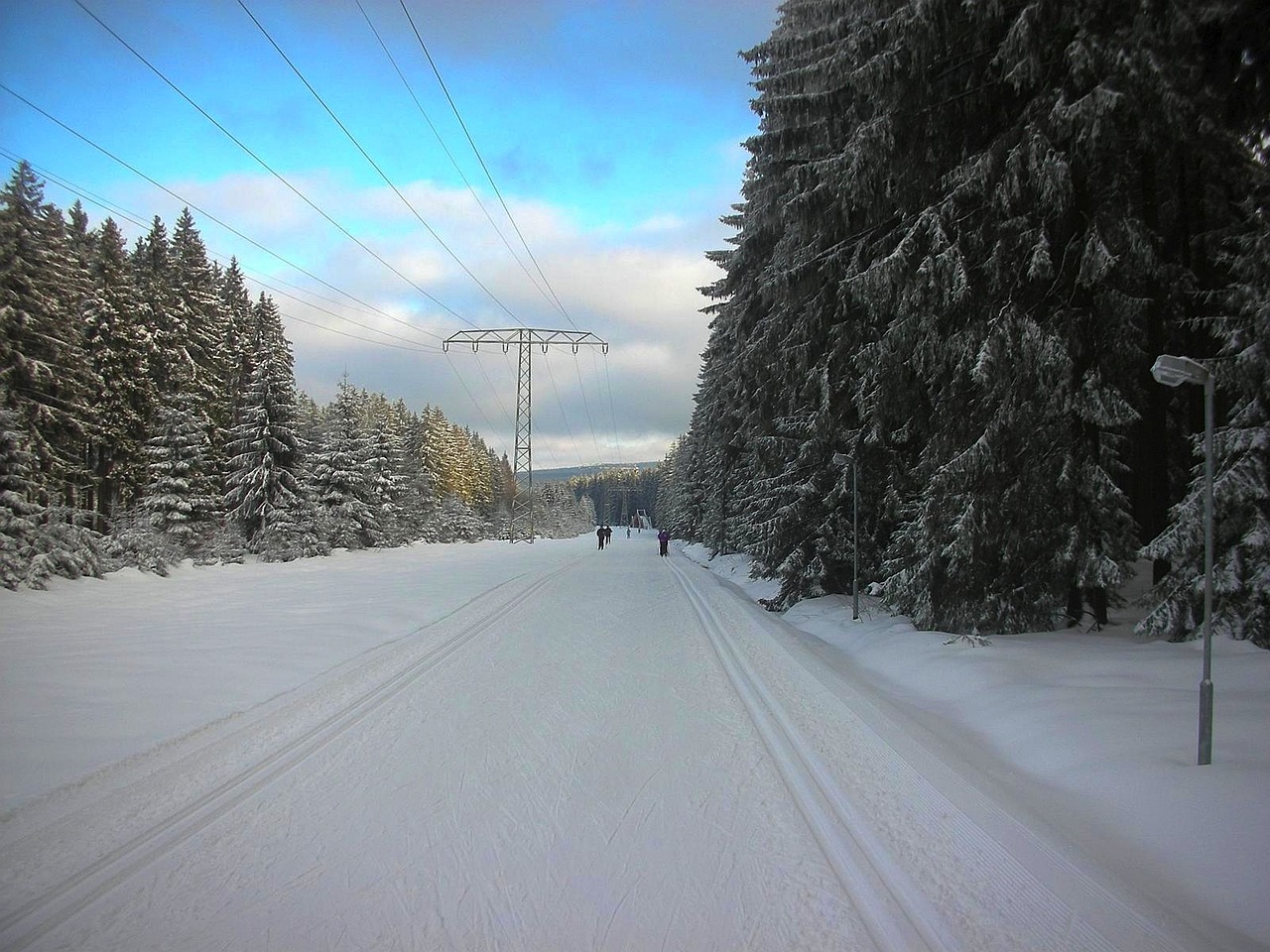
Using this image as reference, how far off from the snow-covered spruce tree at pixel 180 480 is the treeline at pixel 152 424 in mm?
67

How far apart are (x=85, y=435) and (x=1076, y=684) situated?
101ft

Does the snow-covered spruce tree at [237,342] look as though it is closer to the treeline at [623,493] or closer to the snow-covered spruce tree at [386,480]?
the snow-covered spruce tree at [386,480]

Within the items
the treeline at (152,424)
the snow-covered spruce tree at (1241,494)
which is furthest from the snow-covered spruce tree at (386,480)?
the snow-covered spruce tree at (1241,494)

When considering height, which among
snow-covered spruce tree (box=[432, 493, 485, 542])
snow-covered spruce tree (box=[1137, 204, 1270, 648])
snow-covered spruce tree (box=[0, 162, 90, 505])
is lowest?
snow-covered spruce tree (box=[432, 493, 485, 542])

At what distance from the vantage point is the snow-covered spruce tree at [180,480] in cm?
2453

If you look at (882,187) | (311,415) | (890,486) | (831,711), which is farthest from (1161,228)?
(311,415)

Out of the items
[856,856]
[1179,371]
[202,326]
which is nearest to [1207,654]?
[1179,371]

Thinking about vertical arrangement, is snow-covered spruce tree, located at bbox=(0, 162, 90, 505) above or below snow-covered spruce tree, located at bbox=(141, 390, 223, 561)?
above

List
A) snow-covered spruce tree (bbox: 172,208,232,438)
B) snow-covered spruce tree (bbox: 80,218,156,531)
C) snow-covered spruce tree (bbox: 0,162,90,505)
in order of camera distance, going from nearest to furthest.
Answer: snow-covered spruce tree (bbox: 0,162,90,505), snow-covered spruce tree (bbox: 80,218,156,531), snow-covered spruce tree (bbox: 172,208,232,438)

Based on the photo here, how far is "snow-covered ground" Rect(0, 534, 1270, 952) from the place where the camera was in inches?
114

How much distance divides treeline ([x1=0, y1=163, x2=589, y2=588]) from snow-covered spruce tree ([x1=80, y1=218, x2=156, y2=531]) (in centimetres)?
6

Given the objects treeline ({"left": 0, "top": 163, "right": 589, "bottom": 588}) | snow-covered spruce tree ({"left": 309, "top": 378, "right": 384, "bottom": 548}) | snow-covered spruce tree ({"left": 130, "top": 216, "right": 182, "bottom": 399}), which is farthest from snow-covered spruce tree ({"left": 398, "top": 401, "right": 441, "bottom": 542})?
snow-covered spruce tree ({"left": 130, "top": 216, "right": 182, "bottom": 399})

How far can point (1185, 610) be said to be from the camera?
6844 millimetres

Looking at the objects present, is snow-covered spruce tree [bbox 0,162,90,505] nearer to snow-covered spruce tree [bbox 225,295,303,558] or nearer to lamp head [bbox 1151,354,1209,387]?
snow-covered spruce tree [bbox 225,295,303,558]
